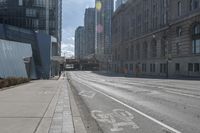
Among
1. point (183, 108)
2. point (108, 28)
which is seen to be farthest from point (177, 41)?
point (108, 28)

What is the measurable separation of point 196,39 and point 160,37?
726 inches

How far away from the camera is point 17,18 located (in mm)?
95438

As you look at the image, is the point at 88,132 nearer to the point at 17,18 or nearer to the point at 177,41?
the point at 177,41

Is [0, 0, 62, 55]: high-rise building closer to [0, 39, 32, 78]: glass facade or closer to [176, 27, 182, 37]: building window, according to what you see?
[176, 27, 182, 37]: building window

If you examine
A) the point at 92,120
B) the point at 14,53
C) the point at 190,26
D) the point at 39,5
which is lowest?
the point at 92,120

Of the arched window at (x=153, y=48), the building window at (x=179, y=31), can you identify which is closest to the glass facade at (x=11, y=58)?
the building window at (x=179, y=31)

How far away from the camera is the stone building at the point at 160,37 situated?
66.7m

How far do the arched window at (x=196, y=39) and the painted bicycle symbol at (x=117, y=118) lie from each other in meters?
53.8

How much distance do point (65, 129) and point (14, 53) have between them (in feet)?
139

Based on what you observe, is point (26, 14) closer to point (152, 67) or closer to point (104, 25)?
point (152, 67)

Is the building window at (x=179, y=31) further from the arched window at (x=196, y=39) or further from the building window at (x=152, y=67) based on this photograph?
the building window at (x=152, y=67)

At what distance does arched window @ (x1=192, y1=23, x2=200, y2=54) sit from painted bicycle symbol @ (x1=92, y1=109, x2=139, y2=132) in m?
53.8

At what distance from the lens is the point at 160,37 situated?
8331cm

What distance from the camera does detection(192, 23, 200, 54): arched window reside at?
2546 inches
